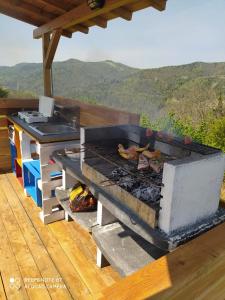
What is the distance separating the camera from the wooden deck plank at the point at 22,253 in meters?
1.96

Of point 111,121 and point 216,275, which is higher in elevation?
point 111,121

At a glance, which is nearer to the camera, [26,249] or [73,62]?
[26,249]

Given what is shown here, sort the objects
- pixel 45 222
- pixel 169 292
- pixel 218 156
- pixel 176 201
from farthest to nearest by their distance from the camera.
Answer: pixel 45 222 → pixel 218 156 → pixel 176 201 → pixel 169 292

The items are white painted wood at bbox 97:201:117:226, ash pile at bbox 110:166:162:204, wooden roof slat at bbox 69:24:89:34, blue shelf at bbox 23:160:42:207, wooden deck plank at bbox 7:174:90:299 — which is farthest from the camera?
wooden roof slat at bbox 69:24:89:34

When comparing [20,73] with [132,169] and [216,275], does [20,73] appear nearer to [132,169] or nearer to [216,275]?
[132,169]

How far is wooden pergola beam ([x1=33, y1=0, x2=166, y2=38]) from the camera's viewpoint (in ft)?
7.57

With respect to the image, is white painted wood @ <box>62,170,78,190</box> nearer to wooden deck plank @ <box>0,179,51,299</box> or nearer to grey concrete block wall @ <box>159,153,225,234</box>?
wooden deck plank @ <box>0,179,51,299</box>

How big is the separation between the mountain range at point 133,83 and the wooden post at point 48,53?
273 cm

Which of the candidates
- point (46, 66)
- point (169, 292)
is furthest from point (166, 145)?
point (46, 66)

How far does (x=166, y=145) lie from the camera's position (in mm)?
1873

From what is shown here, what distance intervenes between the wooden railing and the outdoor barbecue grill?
0.99 m

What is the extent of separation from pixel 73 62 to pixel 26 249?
8.84 metres

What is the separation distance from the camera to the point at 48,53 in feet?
12.7

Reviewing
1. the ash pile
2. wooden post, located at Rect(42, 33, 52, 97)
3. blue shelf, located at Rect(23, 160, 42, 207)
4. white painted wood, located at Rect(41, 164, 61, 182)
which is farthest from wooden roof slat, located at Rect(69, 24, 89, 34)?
the ash pile
